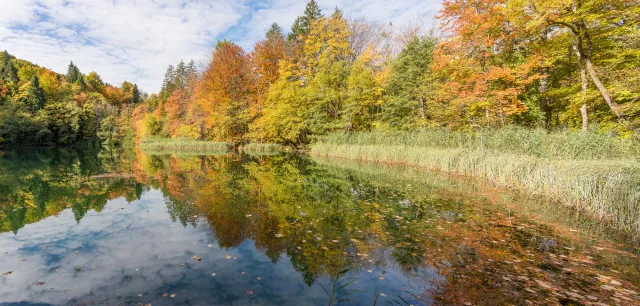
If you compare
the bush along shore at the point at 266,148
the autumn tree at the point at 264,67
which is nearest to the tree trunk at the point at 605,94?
the bush along shore at the point at 266,148

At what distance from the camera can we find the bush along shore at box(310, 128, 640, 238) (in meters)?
6.27

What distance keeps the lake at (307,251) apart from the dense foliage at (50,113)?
45.0 meters

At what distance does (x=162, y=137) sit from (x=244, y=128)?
19013 millimetres

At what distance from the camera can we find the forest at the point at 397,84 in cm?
1305

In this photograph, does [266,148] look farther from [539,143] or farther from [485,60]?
[539,143]

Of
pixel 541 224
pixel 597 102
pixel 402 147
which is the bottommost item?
pixel 541 224

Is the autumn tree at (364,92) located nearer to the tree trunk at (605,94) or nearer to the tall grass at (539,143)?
the tall grass at (539,143)

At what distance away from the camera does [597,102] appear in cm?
1391

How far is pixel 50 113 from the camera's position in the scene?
4500 centimetres

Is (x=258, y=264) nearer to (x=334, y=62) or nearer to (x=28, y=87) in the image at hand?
(x=334, y=62)

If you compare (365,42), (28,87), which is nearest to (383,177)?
(365,42)

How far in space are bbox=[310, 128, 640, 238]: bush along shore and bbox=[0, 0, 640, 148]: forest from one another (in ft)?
4.85

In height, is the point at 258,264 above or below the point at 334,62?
below

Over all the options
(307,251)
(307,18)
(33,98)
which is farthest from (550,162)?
(33,98)
